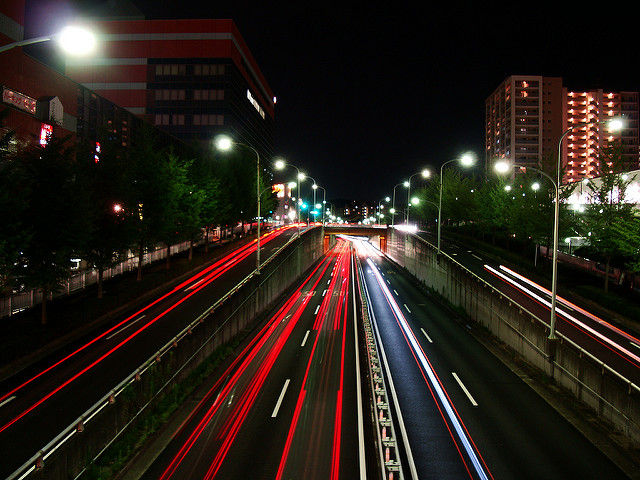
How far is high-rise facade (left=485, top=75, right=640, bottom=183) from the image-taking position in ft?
475

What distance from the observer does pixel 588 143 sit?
153125mm

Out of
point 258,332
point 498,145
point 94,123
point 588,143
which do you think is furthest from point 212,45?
point 588,143

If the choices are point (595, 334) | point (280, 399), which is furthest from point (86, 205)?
point (595, 334)

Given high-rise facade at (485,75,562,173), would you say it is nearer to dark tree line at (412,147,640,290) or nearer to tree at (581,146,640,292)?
dark tree line at (412,147,640,290)

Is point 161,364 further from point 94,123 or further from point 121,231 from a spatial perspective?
point 94,123

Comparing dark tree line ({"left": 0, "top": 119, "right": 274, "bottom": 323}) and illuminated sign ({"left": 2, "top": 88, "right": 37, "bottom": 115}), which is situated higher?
illuminated sign ({"left": 2, "top": 88, "right": 37, "bottom": 115})

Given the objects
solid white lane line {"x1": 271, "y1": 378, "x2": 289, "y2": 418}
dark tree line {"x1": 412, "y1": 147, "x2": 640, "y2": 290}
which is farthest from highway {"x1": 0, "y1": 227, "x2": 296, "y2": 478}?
dark tree line {"x1": 412, "y1": 147, "x2": 640, "y2": 290}

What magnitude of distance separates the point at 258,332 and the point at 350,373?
8.53 meters

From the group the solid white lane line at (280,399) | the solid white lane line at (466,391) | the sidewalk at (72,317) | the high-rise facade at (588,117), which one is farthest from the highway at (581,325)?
the high-rise facade at (588,117)

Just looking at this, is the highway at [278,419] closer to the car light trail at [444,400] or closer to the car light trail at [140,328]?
the car light trail at [444,400]

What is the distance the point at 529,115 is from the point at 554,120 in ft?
35.8

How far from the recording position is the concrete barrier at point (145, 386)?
838 cm

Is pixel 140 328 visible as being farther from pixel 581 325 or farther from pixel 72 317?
pixel 581 325

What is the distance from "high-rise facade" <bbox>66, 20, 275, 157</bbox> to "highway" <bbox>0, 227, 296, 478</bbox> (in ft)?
242
